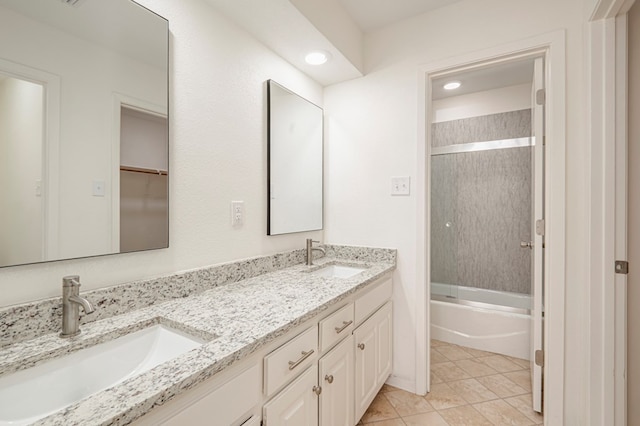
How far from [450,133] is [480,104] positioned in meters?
0.39

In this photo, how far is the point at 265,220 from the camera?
1.72 m

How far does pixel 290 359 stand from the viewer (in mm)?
1004

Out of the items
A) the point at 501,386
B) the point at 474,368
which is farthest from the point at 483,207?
the point at 501,386

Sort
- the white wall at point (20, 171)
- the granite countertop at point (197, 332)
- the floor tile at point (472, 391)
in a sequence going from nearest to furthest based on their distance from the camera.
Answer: the granite countertop at point (197, 332), the white wall at point (20, 171), the floor tile at point (472, 391)

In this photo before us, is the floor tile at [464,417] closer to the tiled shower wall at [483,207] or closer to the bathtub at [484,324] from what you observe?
the bathtub at [484,324]

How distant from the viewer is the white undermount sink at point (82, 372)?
698 mm

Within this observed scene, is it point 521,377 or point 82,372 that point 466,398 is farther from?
point 82,372

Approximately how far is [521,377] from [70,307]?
2.66m

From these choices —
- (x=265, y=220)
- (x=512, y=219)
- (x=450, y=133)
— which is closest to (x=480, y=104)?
(x=450, y=133)

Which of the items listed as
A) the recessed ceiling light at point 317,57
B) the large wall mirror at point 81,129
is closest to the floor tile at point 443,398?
the large wall mirror at point 81,129

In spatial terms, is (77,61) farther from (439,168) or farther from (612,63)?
(439,168)

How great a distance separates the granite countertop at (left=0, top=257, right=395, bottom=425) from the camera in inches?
22.4

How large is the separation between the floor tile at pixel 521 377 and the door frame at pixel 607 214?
2.15 ft

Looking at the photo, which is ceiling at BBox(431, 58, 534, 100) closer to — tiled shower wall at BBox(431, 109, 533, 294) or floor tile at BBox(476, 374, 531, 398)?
tiled shower wall at BBox(431, 109, 533, 294)
